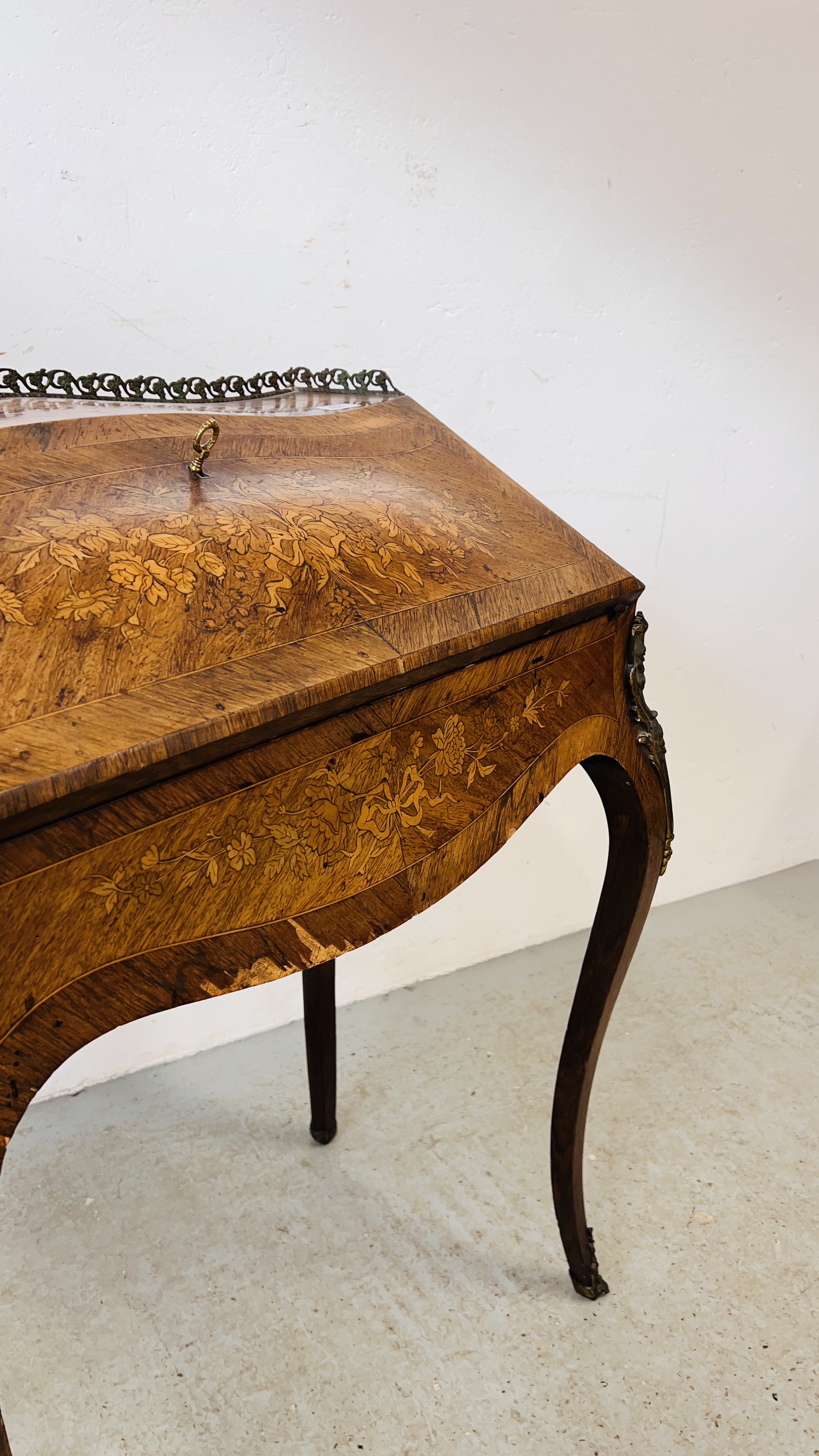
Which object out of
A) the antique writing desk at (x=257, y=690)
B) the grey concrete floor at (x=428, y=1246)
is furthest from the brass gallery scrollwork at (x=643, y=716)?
the grey concrete floor at (x=428, y=1246)

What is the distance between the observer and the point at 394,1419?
3.75 ft

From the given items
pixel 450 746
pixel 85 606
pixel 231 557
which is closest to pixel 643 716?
pixel 450 746

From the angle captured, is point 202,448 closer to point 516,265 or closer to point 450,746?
point 450,746

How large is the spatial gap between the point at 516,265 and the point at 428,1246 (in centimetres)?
143

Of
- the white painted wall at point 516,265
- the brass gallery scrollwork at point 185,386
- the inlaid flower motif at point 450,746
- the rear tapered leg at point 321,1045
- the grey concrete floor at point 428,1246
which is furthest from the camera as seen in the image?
the rear tapered leg at point 321,1045

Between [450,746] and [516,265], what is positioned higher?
[516,265]

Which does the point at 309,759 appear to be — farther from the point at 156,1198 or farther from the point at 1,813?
the point at 156,1198

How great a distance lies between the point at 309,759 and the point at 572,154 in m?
1.28

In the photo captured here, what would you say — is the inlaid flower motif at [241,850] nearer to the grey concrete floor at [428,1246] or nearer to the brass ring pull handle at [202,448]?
the brass ring pull handle at [202,448]

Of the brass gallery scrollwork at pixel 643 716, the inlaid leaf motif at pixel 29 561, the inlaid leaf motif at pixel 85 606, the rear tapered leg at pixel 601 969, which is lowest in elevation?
the rear tapered leg at pixel 601 969

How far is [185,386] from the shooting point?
3.27 feet

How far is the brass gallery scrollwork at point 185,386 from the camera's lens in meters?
0.91

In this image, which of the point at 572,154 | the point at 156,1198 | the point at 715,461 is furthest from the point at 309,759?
the point at 715,461

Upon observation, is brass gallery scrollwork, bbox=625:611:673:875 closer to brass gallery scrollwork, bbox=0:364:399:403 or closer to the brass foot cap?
brass gallery scrollwork, bbox=0:364:399:403
